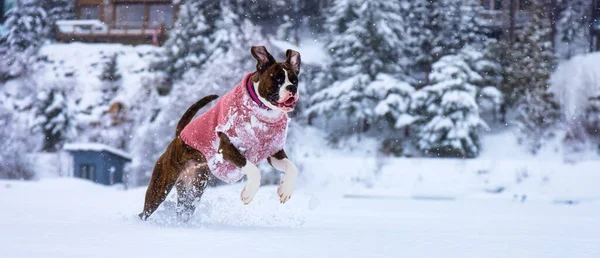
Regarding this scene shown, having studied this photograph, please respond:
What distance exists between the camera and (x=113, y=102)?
24.8 m

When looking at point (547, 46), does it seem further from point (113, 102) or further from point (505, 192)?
point (113, 102)

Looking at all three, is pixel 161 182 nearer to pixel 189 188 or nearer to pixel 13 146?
pixel 189 188

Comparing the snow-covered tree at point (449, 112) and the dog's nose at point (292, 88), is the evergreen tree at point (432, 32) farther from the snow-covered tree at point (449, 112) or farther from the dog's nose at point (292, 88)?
the dog's nose at point (292, 88)

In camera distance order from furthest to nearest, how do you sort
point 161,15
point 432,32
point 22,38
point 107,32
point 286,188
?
point 161,15, point 107,32, point 22,38, point 432,32, point 286,188

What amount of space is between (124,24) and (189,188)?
26.5 m

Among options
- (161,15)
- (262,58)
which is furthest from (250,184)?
(161,15)

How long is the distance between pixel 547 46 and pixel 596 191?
10.7m

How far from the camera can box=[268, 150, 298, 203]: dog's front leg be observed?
5203 mm

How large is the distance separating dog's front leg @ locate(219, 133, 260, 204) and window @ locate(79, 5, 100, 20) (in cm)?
2951

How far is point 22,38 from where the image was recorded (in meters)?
28.9

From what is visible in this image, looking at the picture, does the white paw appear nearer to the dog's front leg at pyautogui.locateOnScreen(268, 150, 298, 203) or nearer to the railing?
the dog's front leg at pyautogui.locateOnScreen(268, 150, 298, 203)

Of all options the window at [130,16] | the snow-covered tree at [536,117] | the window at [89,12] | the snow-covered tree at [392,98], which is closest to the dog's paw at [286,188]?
the snow-covered tree at [392,98]

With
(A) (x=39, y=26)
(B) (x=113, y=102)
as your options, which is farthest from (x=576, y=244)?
(A) (x=39, y=26)

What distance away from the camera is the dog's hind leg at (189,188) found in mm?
5996
